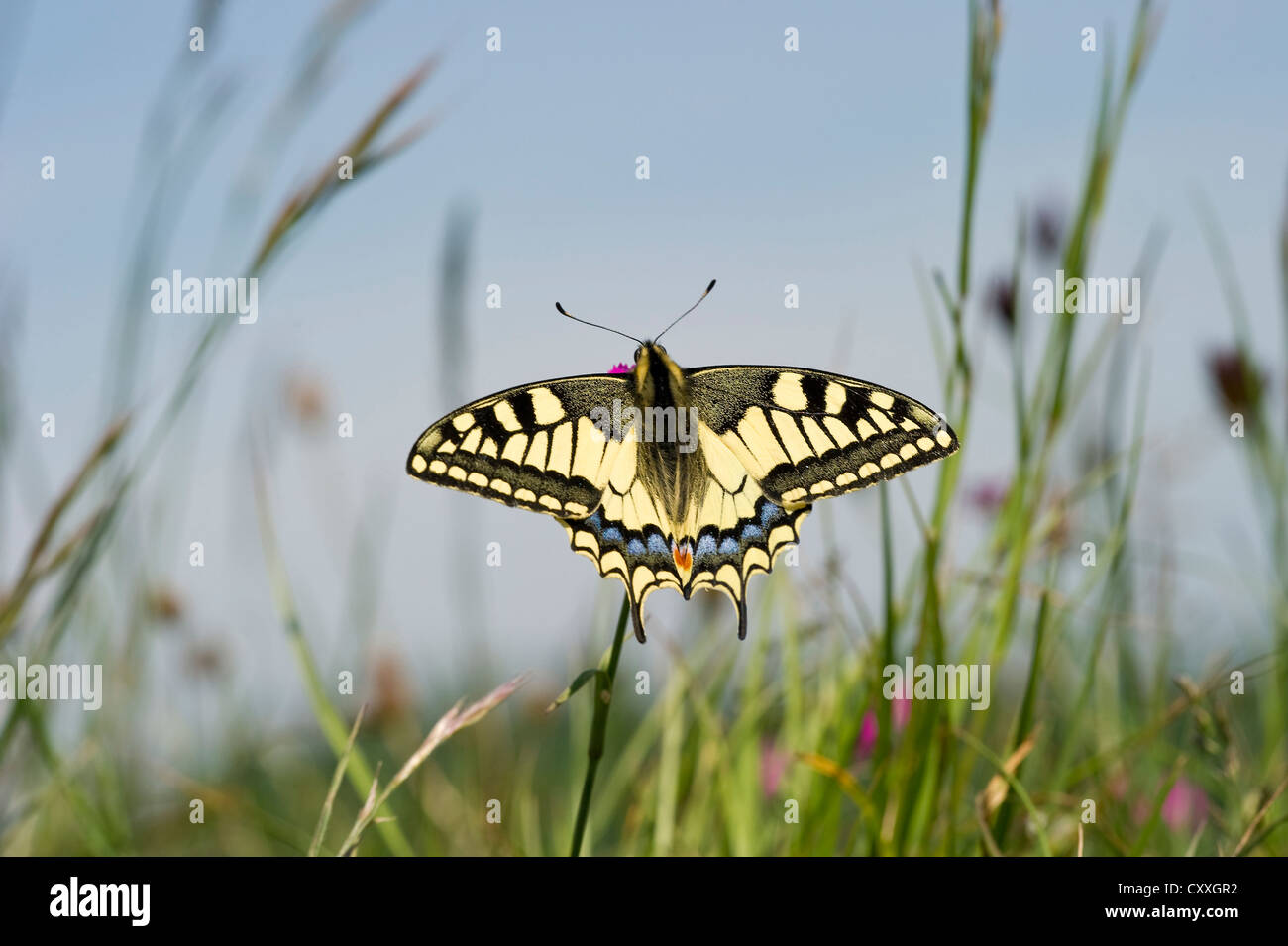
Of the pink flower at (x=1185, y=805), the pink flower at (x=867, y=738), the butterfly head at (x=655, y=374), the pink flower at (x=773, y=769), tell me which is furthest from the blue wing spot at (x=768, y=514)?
the pink flower at (x=1185, y=805)

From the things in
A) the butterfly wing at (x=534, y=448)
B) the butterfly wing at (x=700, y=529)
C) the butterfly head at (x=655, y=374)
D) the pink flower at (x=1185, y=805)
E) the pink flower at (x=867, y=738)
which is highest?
the butterfly head at (x=655, y=374)

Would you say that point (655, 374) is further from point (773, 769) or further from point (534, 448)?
point (773, 769)

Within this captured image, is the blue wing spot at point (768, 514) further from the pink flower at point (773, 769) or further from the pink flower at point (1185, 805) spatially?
the pink flower at point (1185, 805)

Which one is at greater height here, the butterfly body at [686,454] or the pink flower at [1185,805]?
the butterfly body at [686,454]

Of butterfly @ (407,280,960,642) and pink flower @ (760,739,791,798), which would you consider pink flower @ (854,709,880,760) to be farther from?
butterfly @ (407,280,960,642)

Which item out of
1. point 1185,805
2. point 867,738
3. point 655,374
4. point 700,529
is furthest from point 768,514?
point 1185,805
